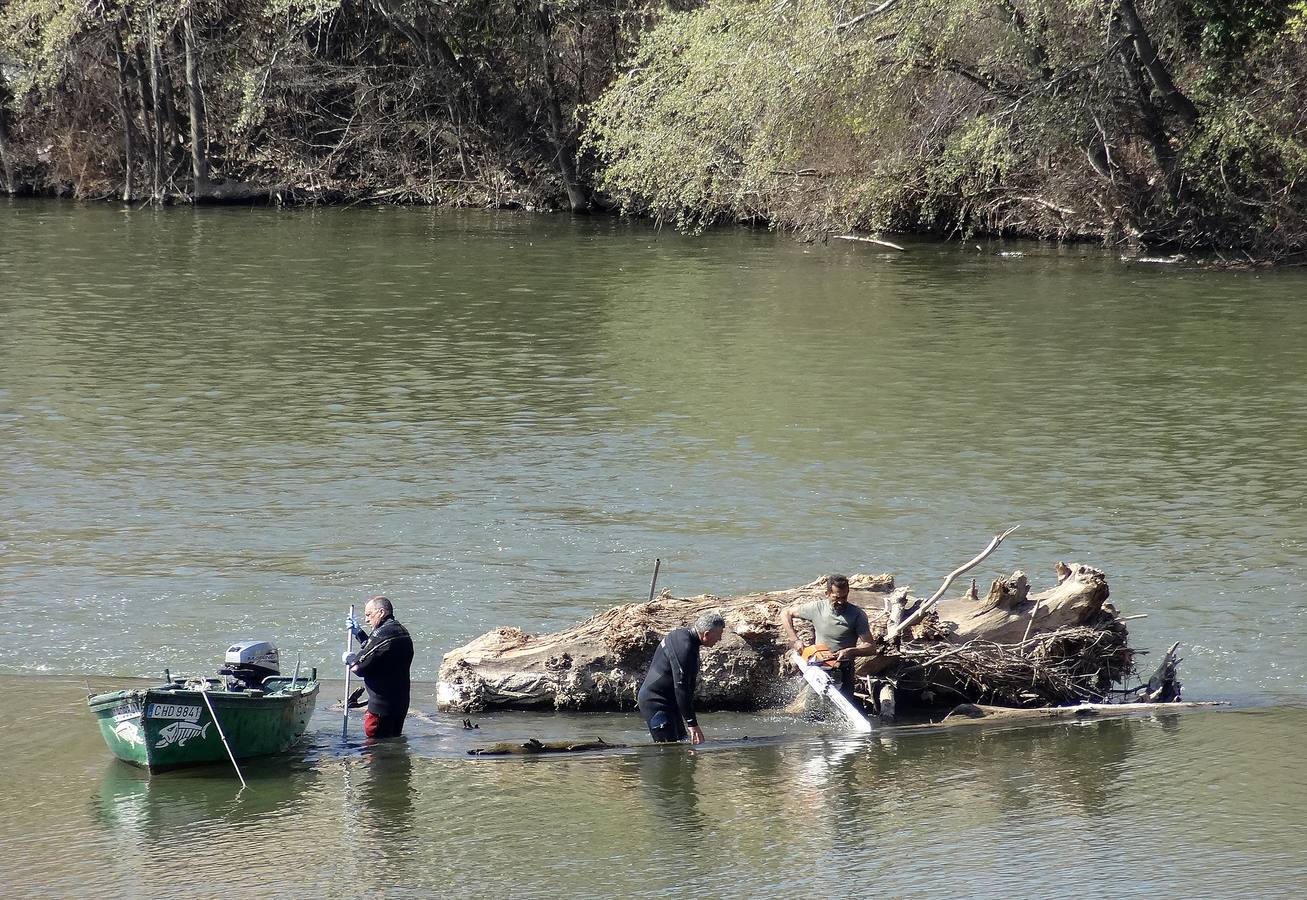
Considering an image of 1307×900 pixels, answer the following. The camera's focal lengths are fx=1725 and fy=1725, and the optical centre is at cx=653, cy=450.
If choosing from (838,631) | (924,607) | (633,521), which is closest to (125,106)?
(633,521)

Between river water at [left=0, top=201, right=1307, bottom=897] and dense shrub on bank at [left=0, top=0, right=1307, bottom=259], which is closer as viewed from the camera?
river water at [left=0, top=201, right=1307, bottom=897]

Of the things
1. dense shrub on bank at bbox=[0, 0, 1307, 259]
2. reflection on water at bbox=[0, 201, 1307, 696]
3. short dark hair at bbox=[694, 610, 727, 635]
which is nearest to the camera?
short dark hair at bbox=[694, 610, 727, 635]

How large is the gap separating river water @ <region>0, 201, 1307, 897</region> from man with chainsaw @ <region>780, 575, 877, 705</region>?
60 cm

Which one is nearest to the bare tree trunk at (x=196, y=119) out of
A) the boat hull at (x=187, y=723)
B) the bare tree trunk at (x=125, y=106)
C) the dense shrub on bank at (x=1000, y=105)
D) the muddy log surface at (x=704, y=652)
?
the bare tree trunk at (x=125, y=106)

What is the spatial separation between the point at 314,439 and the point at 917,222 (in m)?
24.1

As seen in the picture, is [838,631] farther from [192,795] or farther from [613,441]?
[613,441]

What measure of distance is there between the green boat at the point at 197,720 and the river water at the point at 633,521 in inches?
7.3

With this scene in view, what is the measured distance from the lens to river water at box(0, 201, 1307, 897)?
33.7 feet

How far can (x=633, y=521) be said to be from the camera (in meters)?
18.5

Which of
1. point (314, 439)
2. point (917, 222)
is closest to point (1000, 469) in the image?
point (314, 439)

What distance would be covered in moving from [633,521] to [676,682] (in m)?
6.78

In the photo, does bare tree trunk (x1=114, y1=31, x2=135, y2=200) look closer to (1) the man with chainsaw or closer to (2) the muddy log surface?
(2) the muddy log surface

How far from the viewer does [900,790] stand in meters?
11.2

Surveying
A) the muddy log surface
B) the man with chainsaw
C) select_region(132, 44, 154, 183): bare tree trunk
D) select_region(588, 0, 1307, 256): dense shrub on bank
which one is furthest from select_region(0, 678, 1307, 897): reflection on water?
select_region(132, 44, 154, 183): bare tree trunk
